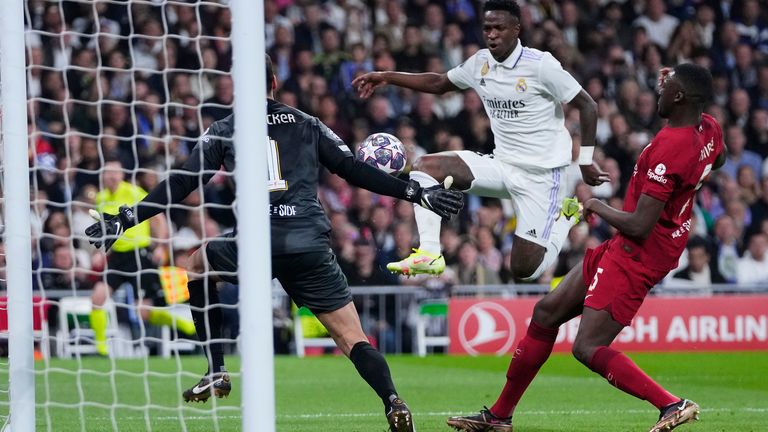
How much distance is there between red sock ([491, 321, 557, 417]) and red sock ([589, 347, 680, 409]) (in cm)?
55

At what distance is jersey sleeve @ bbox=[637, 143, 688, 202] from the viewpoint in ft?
20.5

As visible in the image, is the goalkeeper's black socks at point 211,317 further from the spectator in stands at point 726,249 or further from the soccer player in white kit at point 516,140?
the spectator in stands at point 726,249

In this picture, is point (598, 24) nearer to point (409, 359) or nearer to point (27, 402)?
point (409, 359)

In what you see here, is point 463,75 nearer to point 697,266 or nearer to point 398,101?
point 697,266

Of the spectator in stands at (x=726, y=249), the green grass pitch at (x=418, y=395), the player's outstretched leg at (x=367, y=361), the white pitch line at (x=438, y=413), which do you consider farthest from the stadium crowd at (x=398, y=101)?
the player's outstretched leg at (x=367, y=361)

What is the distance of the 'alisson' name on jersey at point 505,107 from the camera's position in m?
8.61

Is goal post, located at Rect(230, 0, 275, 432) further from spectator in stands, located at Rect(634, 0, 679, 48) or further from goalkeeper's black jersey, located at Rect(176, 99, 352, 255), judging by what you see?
spectator in stands, located at Rect(634, 0, 679, 48)

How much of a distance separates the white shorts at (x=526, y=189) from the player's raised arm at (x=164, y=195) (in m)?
2.36

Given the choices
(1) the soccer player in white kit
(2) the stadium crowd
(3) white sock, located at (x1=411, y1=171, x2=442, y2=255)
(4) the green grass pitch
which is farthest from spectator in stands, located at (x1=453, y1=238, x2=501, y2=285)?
(3) white sock, located at (x1=411, y1=171, x2=442, y2=255)

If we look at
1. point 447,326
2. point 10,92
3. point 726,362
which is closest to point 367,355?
point 10,92

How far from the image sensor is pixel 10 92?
5.89 meters

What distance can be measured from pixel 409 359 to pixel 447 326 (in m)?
0.96

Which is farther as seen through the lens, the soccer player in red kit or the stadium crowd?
the stadium crowd

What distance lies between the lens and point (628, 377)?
6.45 m
